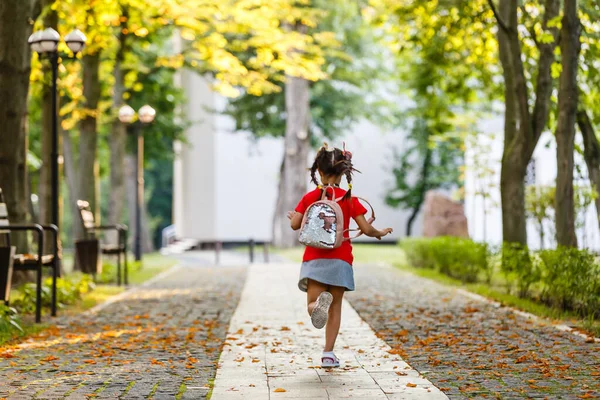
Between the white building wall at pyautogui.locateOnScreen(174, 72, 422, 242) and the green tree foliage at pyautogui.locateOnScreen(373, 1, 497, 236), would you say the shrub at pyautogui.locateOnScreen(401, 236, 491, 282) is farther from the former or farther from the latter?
the white building wall at pyautogui.locateOnScreen(174, 72, 422, 242)

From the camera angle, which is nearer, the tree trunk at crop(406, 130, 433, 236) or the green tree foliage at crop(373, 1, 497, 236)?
the green tree foliage at crop(373, 1, 497, 236)

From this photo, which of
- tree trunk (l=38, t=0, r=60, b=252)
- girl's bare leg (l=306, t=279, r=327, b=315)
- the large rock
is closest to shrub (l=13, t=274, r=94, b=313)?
tree trunk (l=38, t=0, r=60, b=252)

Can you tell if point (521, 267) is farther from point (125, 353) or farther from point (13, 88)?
point (13, 88)

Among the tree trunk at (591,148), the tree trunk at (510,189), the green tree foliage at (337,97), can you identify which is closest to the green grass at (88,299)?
the tree trunk at (510,189)

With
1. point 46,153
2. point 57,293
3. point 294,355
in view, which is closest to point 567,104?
point 294,355

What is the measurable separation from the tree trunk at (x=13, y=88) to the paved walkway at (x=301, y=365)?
138 inches

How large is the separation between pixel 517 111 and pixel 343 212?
31.6 feet

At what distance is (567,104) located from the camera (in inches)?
513

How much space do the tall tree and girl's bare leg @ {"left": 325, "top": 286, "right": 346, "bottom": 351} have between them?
27.6 ft

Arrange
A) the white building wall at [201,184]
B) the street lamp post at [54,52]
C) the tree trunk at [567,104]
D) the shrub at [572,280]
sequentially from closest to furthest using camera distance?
the shrub at [572,280]
the tree trunk at [567,104]
the street lamp post at [54,52]
the white building wall at [201,184]

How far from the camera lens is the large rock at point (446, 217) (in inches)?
1186

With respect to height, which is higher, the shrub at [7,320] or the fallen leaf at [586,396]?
the shrub at [7,320]

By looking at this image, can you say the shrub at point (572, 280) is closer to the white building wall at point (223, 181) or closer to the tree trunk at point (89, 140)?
the tree trunk at point (89, 140)

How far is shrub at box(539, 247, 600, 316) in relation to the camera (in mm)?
10844
